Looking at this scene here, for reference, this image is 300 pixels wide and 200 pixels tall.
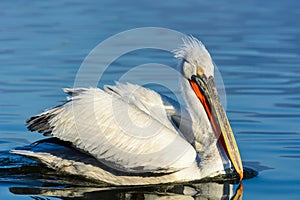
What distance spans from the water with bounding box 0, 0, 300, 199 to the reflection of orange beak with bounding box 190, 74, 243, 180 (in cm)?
33

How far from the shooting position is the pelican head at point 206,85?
7.94 meters

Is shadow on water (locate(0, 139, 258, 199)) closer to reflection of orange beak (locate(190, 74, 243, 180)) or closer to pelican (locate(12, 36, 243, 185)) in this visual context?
pelican (locate(12, 36, 243, 185))

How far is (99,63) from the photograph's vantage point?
40.5 ft

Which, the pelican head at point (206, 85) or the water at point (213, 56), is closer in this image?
the pelican head at point (206, 85)

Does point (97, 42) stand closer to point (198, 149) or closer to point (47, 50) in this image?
point (47, 50)

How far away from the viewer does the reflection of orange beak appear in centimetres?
782

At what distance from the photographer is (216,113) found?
26.2ft

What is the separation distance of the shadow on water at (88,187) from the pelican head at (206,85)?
335mm

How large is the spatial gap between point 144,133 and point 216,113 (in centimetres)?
80

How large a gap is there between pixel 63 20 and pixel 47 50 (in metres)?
2.89

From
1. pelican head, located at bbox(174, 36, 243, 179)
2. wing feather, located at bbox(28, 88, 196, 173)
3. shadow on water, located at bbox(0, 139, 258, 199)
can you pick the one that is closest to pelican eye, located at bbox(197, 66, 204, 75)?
pelican head, located at bbox(174, 36, 243, 179)

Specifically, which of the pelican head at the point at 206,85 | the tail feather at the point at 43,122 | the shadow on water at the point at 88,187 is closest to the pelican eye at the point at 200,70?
the pelican head at the point at 206,85

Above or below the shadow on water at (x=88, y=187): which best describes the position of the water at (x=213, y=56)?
above

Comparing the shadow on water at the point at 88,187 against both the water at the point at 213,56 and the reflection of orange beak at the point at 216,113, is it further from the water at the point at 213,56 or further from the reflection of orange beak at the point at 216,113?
the reflection of orange beak at the point at 216,113
